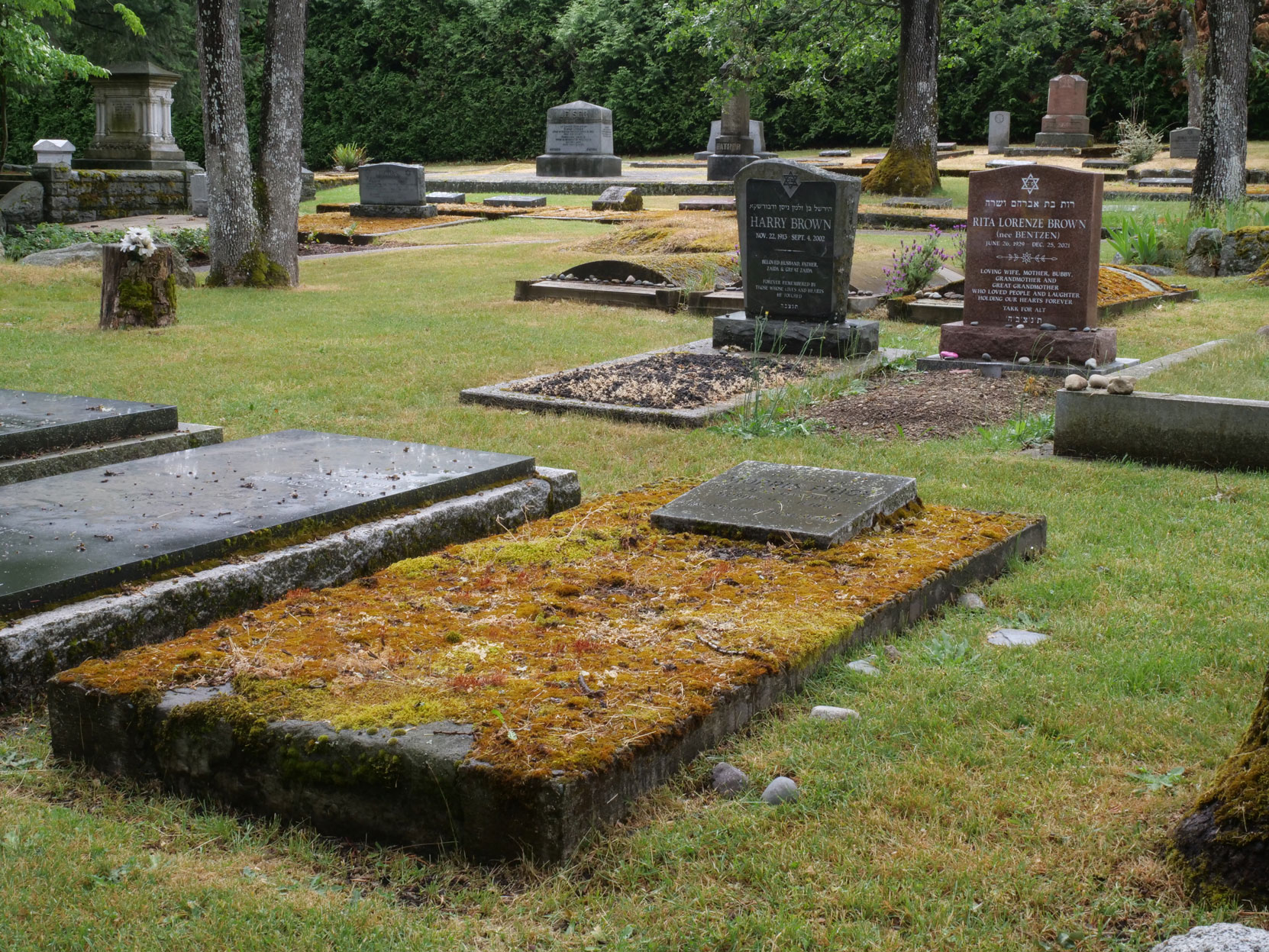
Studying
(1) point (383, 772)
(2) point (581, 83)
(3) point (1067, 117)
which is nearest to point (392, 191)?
(2) point (581, 83)

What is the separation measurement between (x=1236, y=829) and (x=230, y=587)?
2881mm

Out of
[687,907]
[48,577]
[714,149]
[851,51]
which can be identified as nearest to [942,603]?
[687,907]

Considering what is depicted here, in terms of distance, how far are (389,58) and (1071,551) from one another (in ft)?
123

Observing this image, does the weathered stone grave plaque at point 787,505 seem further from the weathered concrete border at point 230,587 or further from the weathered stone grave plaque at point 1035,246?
the weathered stone grave plaque at point 1035,246

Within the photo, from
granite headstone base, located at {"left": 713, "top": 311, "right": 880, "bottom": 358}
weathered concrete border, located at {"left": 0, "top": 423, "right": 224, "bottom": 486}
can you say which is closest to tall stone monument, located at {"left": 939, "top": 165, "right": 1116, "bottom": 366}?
granite headstone base, located at {"left": 713, "top": 311, "right": 880, "bottom": 358}

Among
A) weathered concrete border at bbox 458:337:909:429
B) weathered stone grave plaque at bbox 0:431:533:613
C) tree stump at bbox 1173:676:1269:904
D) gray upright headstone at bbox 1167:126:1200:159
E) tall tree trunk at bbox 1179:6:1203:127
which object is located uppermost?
tall tree trunk at bbox 1179:6:1203:127

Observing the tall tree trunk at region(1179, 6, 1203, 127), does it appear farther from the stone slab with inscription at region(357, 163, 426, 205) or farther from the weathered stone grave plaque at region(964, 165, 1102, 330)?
the weathered stone grave plaque at region(964, 165, 1102, 330)

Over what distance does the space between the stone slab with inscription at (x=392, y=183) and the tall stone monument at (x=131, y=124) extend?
13.5ft

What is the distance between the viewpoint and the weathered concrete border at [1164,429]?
6.43 metres

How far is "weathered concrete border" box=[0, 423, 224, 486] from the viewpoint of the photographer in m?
5.48

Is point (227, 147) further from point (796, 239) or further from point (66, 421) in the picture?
point (66, 421)

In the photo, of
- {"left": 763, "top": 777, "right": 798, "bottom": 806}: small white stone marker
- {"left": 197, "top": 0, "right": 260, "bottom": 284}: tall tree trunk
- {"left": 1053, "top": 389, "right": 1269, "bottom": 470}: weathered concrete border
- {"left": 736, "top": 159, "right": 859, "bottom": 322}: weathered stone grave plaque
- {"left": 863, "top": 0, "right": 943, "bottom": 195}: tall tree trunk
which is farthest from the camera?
{"left": 863, "top": 0, "right": 943, "bottom": 195}: tall tree trunk

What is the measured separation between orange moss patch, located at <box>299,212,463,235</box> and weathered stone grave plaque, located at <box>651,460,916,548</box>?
16648mm

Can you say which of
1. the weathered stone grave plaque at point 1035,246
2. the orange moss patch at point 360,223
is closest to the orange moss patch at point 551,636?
the weathered stone grave plaque at point 1035,246
